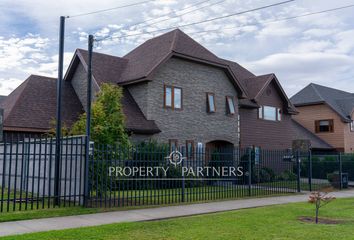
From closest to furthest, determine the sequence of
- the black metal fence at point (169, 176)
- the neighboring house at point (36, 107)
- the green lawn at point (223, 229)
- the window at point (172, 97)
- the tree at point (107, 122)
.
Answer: the green lawn at point (223, 229) < the black metal fence at point (169, 176) < the tree at point (107, 122) < the neighboring house at point (36, 107) < the window at point (172, 97)

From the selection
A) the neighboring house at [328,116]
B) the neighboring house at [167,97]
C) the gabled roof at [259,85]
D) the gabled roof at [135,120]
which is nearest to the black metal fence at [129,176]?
Result: the gabled roof at [135,120]

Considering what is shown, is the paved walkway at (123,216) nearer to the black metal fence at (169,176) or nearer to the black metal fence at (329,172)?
the black metal fence at (169,176)

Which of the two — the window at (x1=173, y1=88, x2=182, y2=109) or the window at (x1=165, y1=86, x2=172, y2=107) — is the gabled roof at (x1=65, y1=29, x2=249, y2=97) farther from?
the window at (x1=173, y1=88, x2=182, y2=109)

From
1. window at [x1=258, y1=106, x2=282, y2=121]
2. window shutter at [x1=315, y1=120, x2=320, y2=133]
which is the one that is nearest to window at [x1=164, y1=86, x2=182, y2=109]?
window at [x1=258, y1=106, x2=282, y2=121]

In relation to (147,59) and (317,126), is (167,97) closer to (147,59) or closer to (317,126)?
(147,59)

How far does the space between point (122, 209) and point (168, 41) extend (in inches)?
559

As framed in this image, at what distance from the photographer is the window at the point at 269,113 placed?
90.0 ft

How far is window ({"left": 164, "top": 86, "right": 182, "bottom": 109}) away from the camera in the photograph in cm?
2125

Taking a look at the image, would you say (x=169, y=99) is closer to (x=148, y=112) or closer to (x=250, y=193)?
(x=148, y=112)

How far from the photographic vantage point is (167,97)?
21.3 m

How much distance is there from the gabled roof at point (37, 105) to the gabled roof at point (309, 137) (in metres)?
19.0

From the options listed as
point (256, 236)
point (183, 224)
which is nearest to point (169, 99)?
point (183, 224)

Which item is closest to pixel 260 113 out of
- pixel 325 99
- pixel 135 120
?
pixel 135 120

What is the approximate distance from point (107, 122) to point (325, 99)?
2667 centimetres
